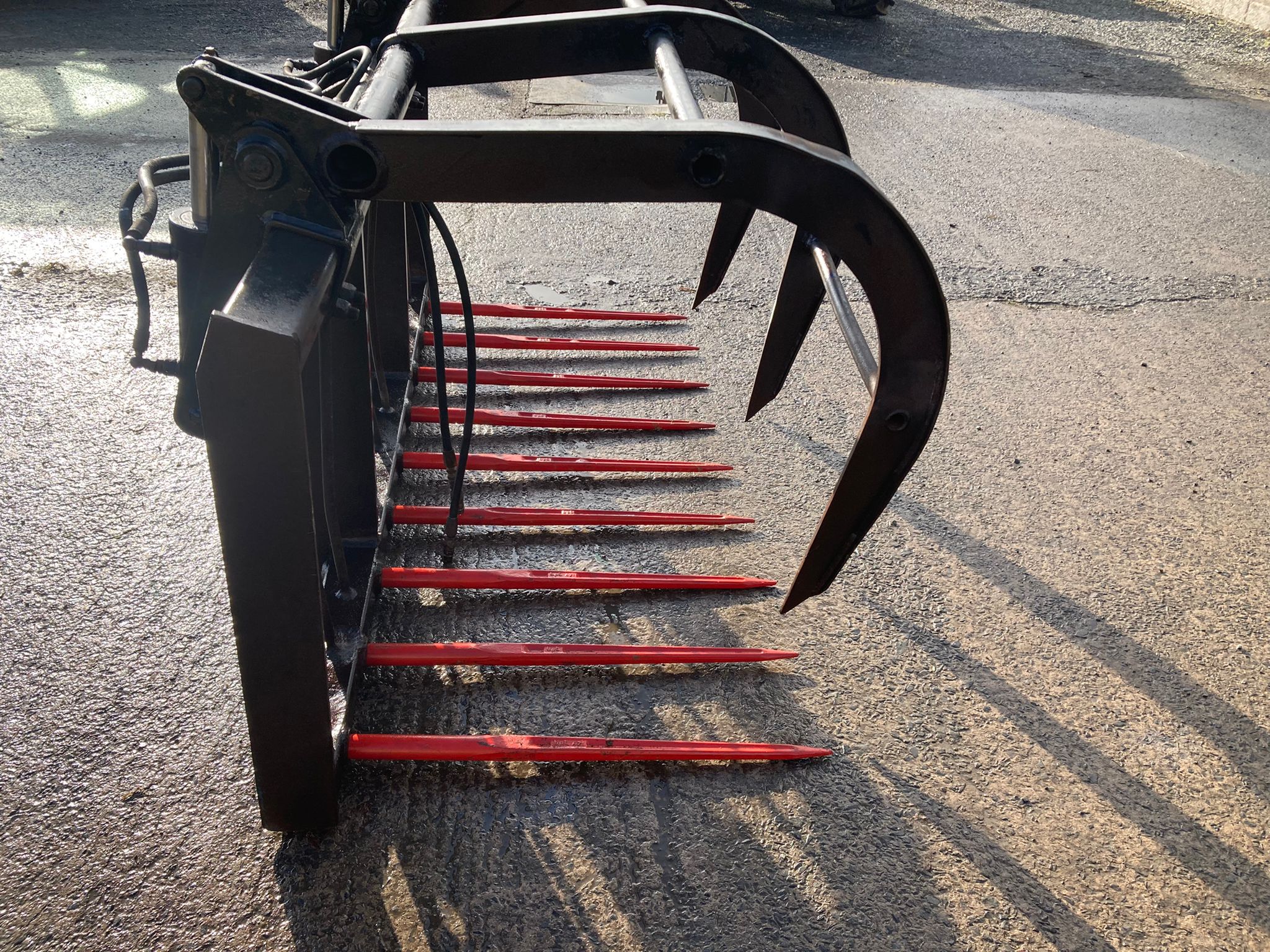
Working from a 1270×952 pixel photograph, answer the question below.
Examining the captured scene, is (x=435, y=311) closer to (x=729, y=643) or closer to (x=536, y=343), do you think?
(x=729, y=643)

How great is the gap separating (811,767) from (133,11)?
28.5 ft

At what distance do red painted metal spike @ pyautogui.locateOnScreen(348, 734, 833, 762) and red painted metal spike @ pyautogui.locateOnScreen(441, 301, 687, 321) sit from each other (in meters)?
2.18

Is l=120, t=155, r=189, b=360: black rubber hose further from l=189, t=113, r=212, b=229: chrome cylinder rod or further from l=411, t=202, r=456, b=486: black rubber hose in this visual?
l=411, t=202, r=456, b=486: black rubber hose

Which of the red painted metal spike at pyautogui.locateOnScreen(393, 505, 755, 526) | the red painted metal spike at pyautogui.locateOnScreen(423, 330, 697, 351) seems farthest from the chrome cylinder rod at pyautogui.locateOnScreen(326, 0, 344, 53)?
the red painted metal spike at pyautogui.locateOnScreen(393, 505, 755, 526)

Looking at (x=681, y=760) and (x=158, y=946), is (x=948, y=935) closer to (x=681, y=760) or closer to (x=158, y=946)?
(x=681, y=760)

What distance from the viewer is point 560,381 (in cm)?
351

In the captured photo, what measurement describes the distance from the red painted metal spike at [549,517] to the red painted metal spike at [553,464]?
0.15m

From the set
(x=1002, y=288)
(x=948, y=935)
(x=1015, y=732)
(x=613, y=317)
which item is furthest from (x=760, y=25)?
(x=948, y=935)

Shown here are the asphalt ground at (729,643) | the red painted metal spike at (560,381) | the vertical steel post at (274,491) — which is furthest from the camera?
the red painted metal spike at (560,381)

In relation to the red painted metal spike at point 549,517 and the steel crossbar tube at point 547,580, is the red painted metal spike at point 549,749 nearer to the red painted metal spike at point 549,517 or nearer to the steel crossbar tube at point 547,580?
the steel crossbar tube at point 547,580

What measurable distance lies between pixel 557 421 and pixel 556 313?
88 centimetres

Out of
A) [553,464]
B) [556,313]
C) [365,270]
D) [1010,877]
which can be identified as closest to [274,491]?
[365,270]

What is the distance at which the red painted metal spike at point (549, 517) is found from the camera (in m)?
2.78

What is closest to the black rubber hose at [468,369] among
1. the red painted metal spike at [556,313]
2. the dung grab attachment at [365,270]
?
the dung grab attachment at [365,270]
